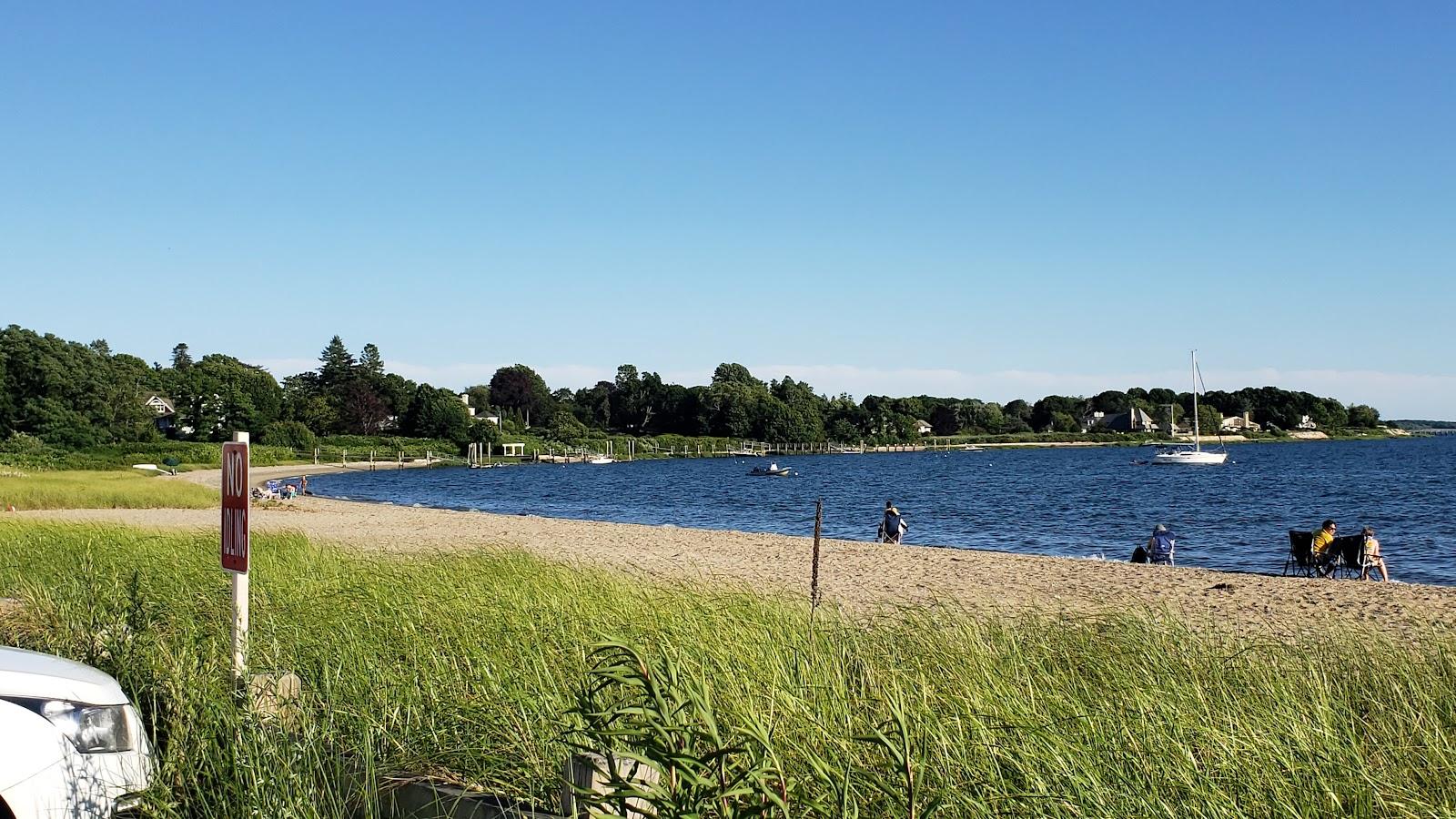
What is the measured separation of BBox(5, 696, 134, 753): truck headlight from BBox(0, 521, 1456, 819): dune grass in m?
0.25

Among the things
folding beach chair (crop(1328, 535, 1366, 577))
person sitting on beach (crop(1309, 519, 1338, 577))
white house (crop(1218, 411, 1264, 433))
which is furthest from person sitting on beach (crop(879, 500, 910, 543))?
white house (crop(1218, 411, 1264, 433))

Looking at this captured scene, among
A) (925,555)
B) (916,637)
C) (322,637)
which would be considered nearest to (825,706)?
(916,637)

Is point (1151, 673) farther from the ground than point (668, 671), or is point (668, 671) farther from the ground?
point (668, 671)

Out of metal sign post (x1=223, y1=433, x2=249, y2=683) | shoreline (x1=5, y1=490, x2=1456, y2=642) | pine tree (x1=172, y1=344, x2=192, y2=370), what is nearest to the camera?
metal sign post (x1=223, y1=433, x2=249, y2=683)

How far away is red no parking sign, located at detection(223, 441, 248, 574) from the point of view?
5.50 m

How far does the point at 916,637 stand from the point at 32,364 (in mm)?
108701

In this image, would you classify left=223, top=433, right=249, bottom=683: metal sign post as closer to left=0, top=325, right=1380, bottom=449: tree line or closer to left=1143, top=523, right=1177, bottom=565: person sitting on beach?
left=1143, top=523, right=1177, bottom=565: person sitting on beach

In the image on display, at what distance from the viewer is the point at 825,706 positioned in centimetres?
480

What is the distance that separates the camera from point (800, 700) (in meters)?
4.54

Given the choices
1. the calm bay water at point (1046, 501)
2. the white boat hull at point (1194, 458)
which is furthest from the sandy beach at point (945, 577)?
the white boat hull at point (1194, 458)

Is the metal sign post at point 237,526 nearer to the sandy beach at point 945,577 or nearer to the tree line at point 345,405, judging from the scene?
the sandy beach at point 945,577

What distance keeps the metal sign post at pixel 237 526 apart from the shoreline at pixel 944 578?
483 centimetres

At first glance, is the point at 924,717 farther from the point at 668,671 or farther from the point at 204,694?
the point at 204,694

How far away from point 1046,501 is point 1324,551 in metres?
34.3
